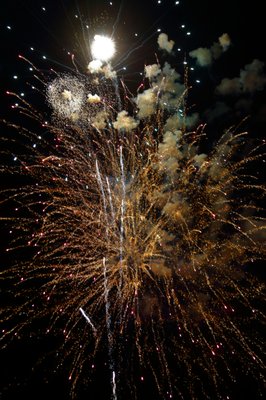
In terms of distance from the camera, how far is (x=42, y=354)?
1502 centimetres

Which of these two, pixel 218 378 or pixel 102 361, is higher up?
pixel 102 361

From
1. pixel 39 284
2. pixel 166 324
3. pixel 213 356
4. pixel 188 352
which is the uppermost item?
pixel 39 284

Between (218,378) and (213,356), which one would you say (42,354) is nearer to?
(218,378)

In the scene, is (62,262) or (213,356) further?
(213,356)

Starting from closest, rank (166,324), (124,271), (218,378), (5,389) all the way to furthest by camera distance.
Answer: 1. (124,271)
2. (5,389)
3. (218,378)
4. (166,324)

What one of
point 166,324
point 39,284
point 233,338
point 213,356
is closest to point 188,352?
point 166,324

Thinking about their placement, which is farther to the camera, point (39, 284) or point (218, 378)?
point (218, 378)

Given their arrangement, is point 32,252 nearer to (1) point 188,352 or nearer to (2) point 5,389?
(2) point 5,389

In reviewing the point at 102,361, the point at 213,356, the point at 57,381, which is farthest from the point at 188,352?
the point at 57,381

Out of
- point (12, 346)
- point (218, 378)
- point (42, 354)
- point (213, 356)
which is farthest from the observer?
point (213, 356)

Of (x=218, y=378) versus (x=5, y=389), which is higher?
(x=5, y=389)

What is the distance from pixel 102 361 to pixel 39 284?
638cm

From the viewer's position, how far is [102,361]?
59.1 ft

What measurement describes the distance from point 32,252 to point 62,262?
4.91 ft
